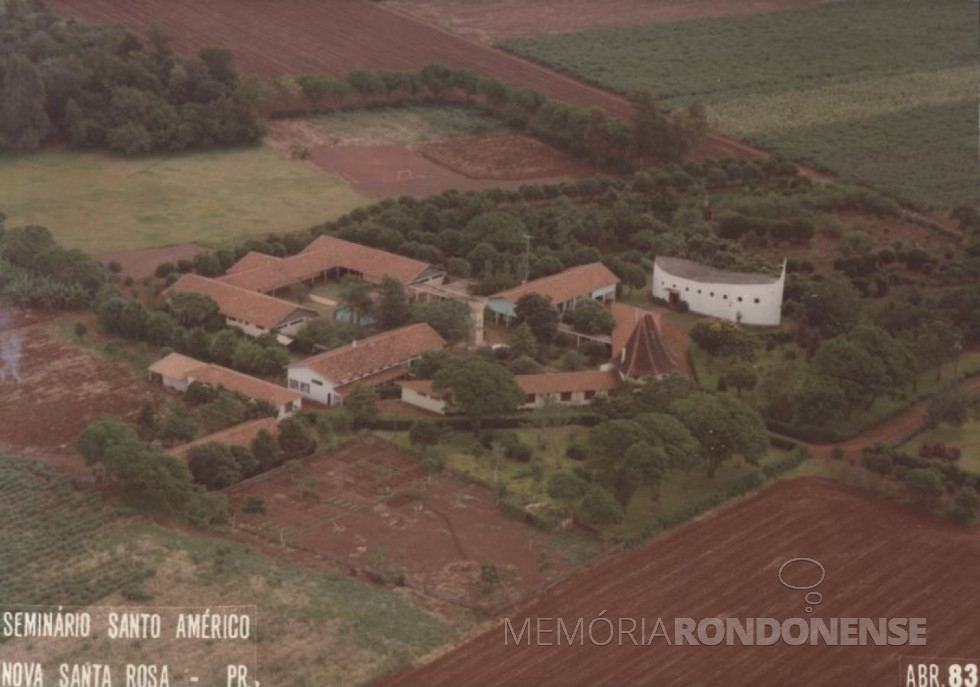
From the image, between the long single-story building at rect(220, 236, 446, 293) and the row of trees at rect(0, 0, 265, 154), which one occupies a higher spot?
the row of trees at rect(0, 0, 265, 154)

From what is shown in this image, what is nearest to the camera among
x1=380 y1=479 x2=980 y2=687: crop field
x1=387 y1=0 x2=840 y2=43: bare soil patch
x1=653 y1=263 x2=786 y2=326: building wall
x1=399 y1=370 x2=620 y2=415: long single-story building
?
x1=380 y1=479 x2=980 y2=687: crop field

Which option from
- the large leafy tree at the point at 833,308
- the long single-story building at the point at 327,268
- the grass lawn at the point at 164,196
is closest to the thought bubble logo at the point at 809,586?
the large leafy tree at the point at 833,308

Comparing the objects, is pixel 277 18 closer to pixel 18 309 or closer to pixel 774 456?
pixel 18 309

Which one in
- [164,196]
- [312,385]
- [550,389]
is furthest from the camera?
[164,196]

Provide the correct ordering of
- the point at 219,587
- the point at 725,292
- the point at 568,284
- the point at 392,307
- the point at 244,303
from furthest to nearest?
the point at 568,284
the point at 725,292
the point at 244,303
the point at 392,307
the point at 219,587

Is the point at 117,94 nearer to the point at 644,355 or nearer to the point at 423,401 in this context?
the point at 423,401

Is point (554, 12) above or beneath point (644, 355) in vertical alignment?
above

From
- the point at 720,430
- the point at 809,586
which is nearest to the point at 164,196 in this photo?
the point at 720,430

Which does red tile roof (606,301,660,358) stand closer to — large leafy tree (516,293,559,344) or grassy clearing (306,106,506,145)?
large leafy tree (516,293,559,344)

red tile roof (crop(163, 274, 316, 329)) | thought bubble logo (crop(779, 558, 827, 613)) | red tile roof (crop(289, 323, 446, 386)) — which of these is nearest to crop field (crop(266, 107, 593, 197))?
red tile roof (crop(163, 274, 316, 329))

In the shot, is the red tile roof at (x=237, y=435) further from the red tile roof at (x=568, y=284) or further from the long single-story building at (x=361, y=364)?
the red tile roof at (x=568, y=284)
